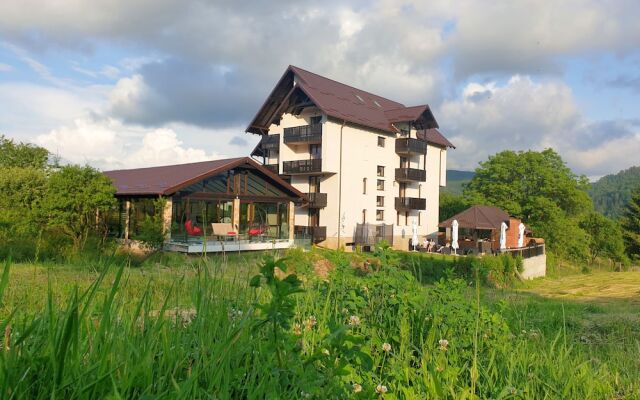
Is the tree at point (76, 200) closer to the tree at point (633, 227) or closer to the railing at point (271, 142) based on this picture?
the railing at point (271, 142)

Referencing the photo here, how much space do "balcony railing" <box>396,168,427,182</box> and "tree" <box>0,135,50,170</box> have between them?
1287 inches

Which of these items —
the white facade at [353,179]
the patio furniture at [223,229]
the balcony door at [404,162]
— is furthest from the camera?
the balcony door at [404,162]

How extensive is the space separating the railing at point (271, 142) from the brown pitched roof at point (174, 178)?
321 inches

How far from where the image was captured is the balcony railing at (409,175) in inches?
1313

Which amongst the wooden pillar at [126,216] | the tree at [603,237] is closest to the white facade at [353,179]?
the wooden pillar at [126,216]

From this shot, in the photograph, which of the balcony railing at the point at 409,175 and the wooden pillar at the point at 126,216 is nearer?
the wooden pillar at the point at 126,216

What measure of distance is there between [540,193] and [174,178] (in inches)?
1249

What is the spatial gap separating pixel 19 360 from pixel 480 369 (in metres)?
2.33

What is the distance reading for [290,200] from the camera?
2588 cm

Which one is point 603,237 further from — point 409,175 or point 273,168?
point 273,168

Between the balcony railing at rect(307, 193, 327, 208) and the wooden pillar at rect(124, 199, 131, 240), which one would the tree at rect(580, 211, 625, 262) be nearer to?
the balcony railing at rect(307, 193, 327, 208)

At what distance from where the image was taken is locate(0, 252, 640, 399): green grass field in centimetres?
147

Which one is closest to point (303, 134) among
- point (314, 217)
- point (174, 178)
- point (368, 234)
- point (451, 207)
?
point (314, 217)

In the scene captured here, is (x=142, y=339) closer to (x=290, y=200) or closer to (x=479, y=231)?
(x=290, y=200)
